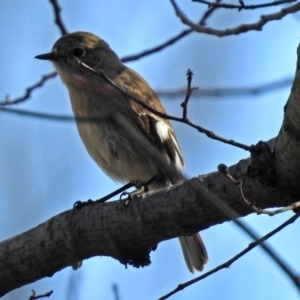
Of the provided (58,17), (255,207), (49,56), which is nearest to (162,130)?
→ (49,56)

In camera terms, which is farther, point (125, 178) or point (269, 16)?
point (125, 178)

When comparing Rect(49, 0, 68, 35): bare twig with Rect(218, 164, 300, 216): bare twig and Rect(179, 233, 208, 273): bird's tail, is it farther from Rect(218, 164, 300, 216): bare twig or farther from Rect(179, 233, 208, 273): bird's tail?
Rect(179, 233, 208, 273): bird's tail

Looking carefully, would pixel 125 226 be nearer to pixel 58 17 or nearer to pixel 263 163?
pixel 263 163

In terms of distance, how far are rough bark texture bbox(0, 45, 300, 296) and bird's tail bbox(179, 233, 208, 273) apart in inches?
61.9

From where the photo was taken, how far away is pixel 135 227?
4.14m

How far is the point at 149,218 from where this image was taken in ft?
13.4

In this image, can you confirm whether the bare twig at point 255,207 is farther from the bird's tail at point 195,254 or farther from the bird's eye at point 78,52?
the bird's eye at point 78,52

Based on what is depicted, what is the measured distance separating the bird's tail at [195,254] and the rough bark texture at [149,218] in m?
1.57

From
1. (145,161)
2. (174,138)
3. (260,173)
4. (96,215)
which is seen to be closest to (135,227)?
(96,215)

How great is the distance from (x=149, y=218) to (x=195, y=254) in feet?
6.29

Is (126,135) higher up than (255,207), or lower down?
higher up

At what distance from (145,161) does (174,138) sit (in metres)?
0.57

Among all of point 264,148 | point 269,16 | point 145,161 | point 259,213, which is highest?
point 145,161

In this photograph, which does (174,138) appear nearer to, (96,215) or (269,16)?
(96,215)
